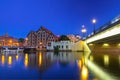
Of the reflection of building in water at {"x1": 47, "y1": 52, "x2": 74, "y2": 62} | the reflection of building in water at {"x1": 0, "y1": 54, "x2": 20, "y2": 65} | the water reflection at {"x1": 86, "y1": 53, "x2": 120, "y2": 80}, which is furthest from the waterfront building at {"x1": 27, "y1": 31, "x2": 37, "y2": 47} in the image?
the water reflection at {"x1": 86, "y1": 53, "x2": 120, "y2": 80}

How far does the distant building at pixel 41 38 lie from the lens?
152 m

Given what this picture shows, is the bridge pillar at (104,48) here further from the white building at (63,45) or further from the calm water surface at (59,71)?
the calm water surface at (59,71)

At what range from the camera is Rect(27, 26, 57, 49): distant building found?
499ft

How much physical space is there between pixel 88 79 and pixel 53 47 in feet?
372

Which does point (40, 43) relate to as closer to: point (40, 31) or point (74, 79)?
point (40, 31)

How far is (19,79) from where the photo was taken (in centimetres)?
1775

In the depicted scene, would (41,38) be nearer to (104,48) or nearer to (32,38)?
(32,38)

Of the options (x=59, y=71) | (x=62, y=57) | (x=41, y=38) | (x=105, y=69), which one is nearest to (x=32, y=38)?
(x=41, y=38)

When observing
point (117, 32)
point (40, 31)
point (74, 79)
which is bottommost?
point (74, 79)

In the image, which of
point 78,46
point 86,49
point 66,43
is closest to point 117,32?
point 86,49

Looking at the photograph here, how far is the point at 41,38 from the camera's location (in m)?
155

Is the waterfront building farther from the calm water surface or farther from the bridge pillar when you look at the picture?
the calm water surface

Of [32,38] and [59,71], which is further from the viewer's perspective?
[32,38]

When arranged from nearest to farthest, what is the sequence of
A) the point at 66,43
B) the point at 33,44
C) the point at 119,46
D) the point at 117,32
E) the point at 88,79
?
the point at 88,79
the point at 117,32
the point at 119,46
the point at 66,43
the point at 33,44
